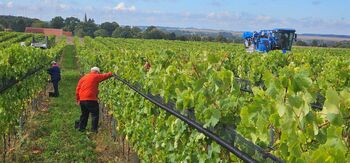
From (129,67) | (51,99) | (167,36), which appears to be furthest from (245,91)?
(167,36)

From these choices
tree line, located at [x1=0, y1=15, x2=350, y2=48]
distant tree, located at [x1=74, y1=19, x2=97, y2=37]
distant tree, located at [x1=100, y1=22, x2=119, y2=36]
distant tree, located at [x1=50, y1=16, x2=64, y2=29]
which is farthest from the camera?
distant tree, located at [x1=50, y1=16, x2=64, y2=29]

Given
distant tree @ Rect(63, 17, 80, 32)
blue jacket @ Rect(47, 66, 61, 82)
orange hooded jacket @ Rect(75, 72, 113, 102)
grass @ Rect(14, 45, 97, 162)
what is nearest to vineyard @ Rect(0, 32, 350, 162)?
grass @ Rect(14, 45, 97, 162)

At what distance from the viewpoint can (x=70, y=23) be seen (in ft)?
415

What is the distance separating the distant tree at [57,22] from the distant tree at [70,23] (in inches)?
45.2

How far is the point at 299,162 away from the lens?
2.00 meters

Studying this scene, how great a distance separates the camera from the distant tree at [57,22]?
125781 mm

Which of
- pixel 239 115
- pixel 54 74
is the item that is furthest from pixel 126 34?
pixel 239 115

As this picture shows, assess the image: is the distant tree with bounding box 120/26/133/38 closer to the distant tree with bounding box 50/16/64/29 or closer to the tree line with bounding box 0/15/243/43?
the tree line with bounding box 0/15/243/43

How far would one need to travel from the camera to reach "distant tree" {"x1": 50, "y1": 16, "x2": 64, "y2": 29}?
413 feet

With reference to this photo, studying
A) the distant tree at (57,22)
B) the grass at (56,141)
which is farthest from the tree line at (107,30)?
the grass at (56,141)

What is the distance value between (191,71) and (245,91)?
4457 mm

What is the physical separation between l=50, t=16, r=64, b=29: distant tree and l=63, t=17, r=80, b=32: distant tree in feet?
3.77

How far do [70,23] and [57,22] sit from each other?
3.95 metres

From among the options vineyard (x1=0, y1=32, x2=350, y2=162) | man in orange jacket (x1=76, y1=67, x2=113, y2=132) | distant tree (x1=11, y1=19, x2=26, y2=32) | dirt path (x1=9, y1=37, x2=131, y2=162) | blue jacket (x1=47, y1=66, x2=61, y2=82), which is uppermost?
vineyard (x1=0, y1=32, x2=350, y2=162)
